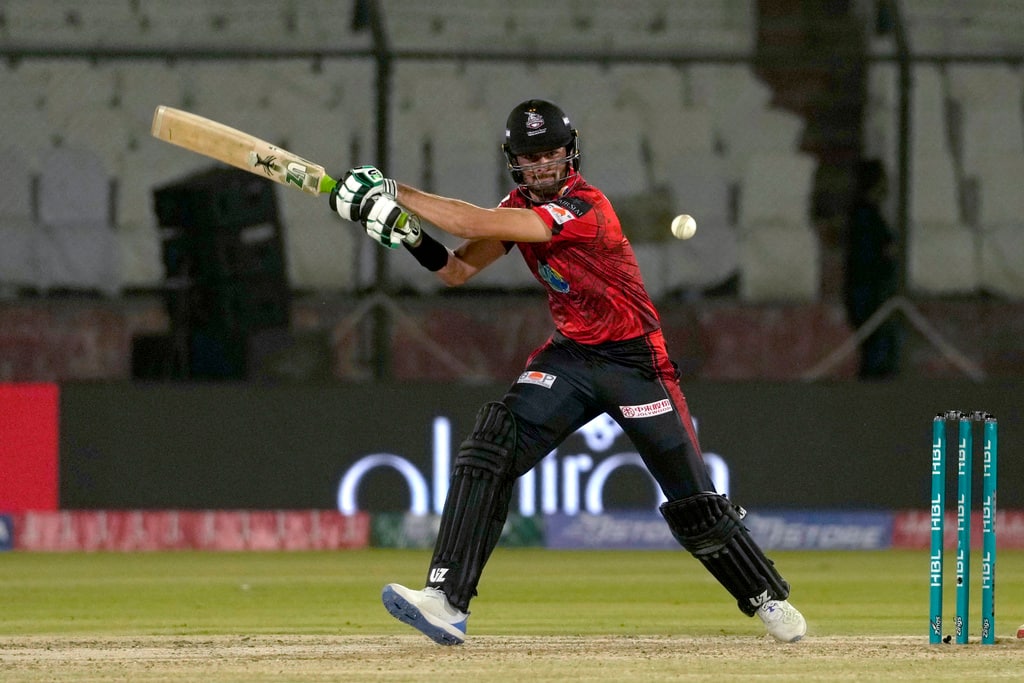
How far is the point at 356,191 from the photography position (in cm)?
511

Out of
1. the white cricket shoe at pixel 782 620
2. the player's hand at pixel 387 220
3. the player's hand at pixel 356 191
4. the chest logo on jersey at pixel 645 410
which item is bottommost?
the white cricket shoe at pixel 782 620

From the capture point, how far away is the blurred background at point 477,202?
9.47 m

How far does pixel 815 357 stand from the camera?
10164 millimetres

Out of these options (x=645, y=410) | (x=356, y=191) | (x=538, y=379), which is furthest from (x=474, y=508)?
(x=356, y=191)

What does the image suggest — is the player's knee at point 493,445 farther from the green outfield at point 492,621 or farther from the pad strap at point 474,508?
the green outfield at point 492,621

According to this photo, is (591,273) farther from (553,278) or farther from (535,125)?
(535,125)

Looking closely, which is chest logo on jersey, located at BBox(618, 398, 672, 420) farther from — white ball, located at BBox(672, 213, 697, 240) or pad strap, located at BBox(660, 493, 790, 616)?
white ball, located at BBox(672, 213, 697, 240)

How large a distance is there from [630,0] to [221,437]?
12.0 feet

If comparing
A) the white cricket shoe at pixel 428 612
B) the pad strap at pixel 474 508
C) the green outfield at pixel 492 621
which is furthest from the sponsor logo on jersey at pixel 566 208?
the green outfield at pixel 492 621

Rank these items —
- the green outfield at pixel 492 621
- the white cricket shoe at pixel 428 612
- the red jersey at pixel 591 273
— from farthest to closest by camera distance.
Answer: the red jersey at pixel 591 273 < the white cricket shoe at pixel 428 612 < the green outfield at pixel 492 621

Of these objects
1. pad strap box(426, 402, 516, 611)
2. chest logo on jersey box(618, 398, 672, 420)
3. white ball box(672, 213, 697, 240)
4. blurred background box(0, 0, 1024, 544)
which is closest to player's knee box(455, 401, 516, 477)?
pad strap box(426, 402, 516, 611)

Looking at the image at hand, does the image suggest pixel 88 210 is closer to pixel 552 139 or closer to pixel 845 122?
pixel 845 122

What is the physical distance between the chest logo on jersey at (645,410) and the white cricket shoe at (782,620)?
668 millimetres

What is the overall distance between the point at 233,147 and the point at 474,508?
1416 millimetres
